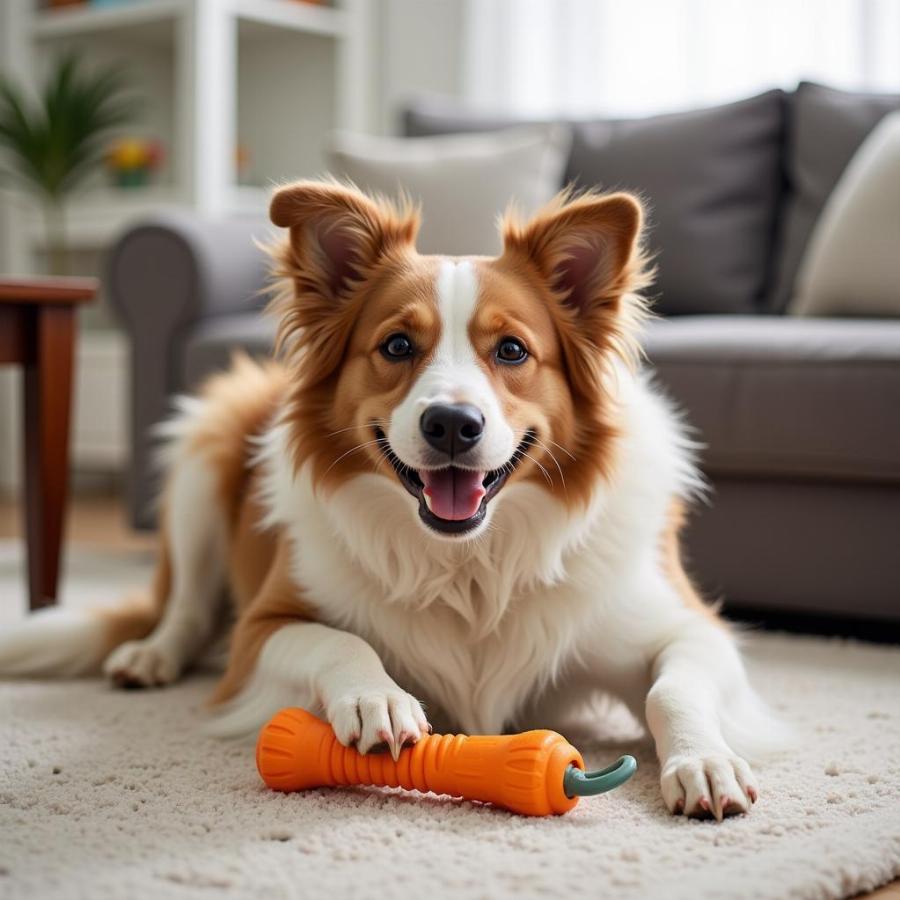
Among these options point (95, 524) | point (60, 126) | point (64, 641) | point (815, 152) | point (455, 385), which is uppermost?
point (60, 126)

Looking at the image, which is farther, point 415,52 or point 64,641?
point 415,52

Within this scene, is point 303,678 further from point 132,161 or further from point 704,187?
point 132,161

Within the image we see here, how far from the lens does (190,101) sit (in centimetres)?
→ 523

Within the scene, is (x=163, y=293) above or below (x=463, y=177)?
below

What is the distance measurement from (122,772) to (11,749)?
0.22 metres

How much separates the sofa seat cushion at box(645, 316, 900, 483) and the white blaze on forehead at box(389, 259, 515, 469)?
1.09 meters

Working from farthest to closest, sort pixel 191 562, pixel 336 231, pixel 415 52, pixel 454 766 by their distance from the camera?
1. pixel 415 52
2. pixel 191 562
3. pixel 336 231
4. pixel 454 766

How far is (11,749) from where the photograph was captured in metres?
1.87

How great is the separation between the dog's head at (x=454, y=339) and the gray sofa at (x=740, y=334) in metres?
0.83

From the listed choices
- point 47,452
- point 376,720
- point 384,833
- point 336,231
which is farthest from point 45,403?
point 384,833

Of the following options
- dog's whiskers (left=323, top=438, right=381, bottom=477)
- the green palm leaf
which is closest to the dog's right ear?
dog's whiskers (left=323, top=438, right=381, bottom=477)

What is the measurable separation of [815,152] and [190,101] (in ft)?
9.04

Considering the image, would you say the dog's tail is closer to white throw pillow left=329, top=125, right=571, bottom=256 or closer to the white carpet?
the white carpet

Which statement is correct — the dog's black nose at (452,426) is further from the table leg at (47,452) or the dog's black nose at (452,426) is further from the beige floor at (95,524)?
the beige floor at (95,524)
